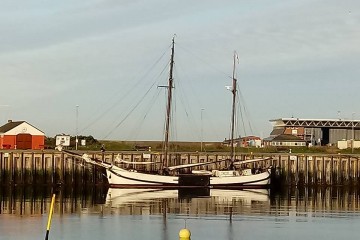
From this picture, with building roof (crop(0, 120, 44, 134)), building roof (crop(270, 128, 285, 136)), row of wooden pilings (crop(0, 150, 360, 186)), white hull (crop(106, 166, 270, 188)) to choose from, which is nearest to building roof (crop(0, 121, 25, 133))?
building roof (crop(0, 120, 44, 134))

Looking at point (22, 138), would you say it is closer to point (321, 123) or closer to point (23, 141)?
point (23, 141)

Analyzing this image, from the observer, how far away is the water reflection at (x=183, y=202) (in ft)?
209

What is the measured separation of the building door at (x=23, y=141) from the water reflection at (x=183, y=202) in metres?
24.7

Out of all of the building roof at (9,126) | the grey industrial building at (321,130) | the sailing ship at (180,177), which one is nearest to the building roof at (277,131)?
the grey industrial building at (321,130)

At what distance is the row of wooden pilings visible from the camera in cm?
9044

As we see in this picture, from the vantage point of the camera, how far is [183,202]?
73188mm

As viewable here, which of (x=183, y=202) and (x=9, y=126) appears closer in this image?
(x=183, y=202)

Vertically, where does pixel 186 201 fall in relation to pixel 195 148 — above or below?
below

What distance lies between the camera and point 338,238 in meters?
49.8

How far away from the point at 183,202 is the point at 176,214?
1186 centimetres

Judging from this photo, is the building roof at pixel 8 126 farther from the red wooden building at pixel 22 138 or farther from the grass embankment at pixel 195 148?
the grass embankment at pixel 195 148

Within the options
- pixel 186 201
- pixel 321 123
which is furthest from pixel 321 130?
pixel 186 201

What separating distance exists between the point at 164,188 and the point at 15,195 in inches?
851

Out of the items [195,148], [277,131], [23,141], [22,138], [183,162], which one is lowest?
[183,162]
